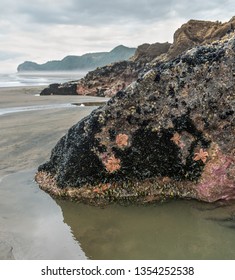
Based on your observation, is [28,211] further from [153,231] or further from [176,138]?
[176,138]

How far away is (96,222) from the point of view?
4.57m

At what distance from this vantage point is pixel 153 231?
4.29 meters

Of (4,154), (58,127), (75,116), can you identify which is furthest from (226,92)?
(75,116)

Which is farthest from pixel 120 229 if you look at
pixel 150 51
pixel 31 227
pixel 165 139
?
pixel 150 51

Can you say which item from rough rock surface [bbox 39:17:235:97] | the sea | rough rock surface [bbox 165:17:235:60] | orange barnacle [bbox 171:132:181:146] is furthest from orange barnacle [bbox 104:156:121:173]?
the sea

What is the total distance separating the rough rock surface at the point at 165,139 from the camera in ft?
16.6

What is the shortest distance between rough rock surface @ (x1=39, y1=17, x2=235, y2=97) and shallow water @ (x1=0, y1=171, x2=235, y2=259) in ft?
76.9

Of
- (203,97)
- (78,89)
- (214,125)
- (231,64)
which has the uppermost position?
(231,64)

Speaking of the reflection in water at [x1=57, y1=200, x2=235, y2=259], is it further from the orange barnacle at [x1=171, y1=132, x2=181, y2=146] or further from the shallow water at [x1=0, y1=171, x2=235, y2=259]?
the orange barnacle at [x1=171, y1=132, x2=181, y2=146]

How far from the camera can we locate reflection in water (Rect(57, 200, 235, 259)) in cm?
381

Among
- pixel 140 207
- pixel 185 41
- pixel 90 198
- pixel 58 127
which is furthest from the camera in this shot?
pixel 185 41

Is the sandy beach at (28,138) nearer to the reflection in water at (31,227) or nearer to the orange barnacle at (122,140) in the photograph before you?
the reflection in water at (31,227)

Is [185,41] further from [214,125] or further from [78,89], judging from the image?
[214,125]

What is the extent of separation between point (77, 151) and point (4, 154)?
309 cm
